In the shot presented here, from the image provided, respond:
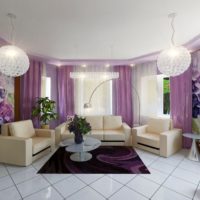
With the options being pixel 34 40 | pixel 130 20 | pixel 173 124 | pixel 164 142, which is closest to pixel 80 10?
pixel 130 20

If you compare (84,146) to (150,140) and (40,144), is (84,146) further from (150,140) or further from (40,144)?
(150,140)

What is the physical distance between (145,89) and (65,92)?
262cm

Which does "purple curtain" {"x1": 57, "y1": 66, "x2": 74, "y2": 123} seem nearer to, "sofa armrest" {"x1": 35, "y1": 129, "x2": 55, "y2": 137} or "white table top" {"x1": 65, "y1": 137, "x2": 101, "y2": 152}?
"sofa armrest" {"x1": 35, "y1": 129, "x2": 55, "y2": 137}

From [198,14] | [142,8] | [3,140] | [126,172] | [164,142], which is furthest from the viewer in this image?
[164,142]

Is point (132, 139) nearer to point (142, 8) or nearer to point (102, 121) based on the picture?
point (102, 121)

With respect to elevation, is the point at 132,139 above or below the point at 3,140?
below

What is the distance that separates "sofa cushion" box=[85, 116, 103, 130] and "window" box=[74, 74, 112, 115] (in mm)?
504

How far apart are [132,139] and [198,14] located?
2918mm

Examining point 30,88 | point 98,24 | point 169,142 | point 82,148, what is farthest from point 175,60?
point 30,88

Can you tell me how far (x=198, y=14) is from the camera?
213 centimetres

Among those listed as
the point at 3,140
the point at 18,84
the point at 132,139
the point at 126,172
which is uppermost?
the point at 18,84

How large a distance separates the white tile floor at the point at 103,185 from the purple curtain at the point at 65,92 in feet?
7.49

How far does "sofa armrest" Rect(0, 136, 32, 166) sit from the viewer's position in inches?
109

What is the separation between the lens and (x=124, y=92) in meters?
4.88
